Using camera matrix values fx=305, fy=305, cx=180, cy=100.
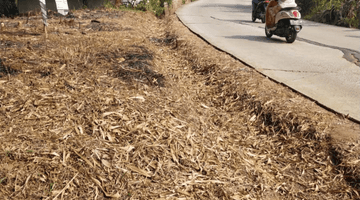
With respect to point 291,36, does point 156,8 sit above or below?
above

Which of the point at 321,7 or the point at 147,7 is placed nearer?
the point at 147,7

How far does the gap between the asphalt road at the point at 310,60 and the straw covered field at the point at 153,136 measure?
53 centimetres

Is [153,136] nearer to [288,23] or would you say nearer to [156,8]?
[288,23]

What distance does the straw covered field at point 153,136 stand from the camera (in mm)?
2525

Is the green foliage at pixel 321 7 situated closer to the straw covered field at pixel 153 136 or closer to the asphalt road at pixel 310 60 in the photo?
the asphalt road at pixel 310 60

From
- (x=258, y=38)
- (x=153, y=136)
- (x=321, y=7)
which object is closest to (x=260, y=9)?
(x=321, y=7)

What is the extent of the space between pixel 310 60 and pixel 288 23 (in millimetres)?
2300

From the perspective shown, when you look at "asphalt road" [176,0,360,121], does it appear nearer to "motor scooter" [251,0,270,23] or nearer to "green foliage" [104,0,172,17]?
"motor scooter" [251,0,270,23]

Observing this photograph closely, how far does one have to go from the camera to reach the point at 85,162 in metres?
2.61

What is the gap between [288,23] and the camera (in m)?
8.67

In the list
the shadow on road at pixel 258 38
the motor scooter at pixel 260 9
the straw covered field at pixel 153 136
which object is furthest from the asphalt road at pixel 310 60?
the motor scooter at pixel 260 9

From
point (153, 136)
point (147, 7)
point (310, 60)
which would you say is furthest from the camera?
point (147, 7)

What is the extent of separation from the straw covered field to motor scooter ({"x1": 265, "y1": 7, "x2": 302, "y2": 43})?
4361mm

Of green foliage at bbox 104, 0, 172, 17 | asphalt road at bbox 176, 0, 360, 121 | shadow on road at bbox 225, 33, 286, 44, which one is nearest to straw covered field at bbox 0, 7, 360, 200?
asphalt road at bbox 176, 0, 360, 121
